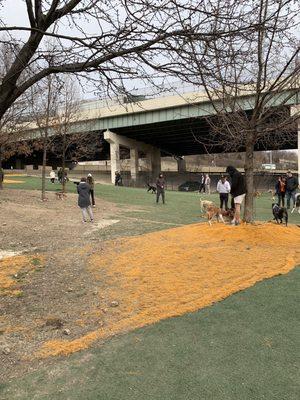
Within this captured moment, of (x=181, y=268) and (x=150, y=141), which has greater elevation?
(x=150, y=141)

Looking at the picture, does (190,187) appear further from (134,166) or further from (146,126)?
(134,166)

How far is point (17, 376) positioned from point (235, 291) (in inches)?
129

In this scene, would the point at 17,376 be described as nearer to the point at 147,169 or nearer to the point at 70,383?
the point at 70,383

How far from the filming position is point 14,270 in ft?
26.4

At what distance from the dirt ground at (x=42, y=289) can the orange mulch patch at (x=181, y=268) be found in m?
0.25

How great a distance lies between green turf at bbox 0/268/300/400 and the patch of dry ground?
348mm

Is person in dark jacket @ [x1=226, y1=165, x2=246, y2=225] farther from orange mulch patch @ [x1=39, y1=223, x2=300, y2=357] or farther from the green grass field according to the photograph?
the green grass field

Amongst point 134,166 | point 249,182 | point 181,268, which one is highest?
point 134,166

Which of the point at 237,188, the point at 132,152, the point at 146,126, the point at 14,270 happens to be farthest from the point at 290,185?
the point at 132,152

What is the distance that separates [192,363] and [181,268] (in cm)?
330

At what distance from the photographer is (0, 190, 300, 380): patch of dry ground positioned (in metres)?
5.02

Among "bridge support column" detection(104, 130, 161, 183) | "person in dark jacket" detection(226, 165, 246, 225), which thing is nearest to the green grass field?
"person in dark jacket" detection(226, 165, 246, 225)

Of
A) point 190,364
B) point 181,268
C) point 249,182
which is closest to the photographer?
point 190,364

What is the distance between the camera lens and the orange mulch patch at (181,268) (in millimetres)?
5465
